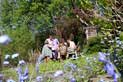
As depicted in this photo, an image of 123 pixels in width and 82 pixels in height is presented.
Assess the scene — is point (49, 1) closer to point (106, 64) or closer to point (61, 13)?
point (61, 13)

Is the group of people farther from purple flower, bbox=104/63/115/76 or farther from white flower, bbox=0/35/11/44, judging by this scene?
white flower, bbox=0/35/11/44

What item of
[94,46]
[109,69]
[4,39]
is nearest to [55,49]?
[94,46]

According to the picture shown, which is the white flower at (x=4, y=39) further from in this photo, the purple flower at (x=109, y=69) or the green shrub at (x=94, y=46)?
the green shrub at (x=94, y=46)

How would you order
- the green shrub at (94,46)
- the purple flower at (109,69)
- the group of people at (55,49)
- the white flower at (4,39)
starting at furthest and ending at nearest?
the group of people at (55,49), the green shrub at (94,46), the purple flower at (109,69), the white flower at (4,39)

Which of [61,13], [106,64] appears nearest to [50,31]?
[61,13]

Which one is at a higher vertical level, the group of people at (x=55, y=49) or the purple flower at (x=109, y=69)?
the purple flower at (x=109, y=69)

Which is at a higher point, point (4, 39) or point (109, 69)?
point (4, 39)

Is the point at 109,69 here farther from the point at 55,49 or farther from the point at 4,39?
the point at 55,49

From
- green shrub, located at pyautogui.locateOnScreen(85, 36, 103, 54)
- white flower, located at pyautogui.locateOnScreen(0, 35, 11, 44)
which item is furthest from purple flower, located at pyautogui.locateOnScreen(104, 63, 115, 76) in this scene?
green shrub, located at pyautogui.locateOnScreen(85, 36, 103, 54)

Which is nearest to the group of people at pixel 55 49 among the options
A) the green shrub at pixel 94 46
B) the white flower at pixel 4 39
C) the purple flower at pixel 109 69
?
the green shrub at pixel 94 46

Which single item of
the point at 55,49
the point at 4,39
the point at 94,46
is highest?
the point at 4,39

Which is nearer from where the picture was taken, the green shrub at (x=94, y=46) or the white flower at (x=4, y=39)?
→ the white flower at (x=4, y=39)

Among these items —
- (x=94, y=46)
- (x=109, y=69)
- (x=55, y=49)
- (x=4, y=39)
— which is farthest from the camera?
(x=55, y=49)

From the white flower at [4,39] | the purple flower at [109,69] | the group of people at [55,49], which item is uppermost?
the white flower at [4,39]
